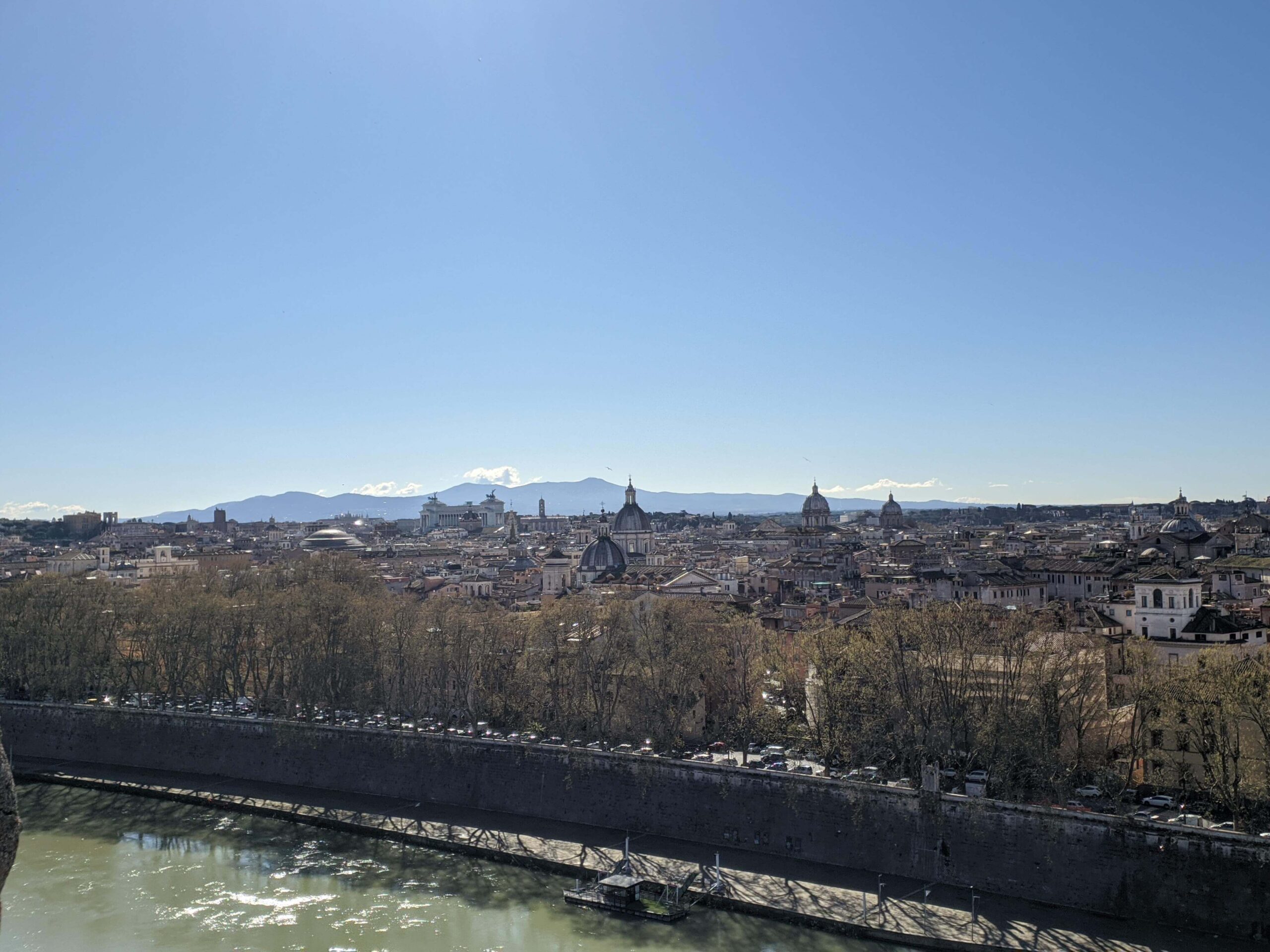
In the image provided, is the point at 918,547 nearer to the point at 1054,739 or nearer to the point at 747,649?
the point at 747,649

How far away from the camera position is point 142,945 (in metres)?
17.4

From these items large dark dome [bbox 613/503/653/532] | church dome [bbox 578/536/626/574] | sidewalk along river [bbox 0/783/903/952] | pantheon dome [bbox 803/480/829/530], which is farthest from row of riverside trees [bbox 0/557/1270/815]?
pantheon dome [bbox 803/480/829/530]

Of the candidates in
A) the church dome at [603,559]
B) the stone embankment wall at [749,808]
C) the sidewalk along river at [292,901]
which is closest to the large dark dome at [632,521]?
the church dome at [603,559]

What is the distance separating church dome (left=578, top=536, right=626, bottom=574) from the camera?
60125 mm

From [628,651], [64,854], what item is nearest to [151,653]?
[64,854]

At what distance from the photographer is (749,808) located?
68.4ft

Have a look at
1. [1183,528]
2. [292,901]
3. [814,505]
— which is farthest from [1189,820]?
[814,505]

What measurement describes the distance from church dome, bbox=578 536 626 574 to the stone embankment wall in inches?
1281

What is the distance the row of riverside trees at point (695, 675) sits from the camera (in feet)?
65.0

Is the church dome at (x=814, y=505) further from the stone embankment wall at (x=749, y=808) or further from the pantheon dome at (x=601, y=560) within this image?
the stone embankment wall at (x=749, y=808)

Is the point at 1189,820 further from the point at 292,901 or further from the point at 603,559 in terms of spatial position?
the point at 603,559

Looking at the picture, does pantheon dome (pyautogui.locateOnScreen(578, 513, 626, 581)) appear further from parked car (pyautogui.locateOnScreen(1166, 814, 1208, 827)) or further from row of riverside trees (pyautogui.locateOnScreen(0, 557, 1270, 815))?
parked car (pyautogui.locateOnScreen(1166, 814, 1208, 827))

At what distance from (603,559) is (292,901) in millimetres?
42038

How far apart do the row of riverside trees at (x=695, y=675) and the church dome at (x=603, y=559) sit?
22.1 m
